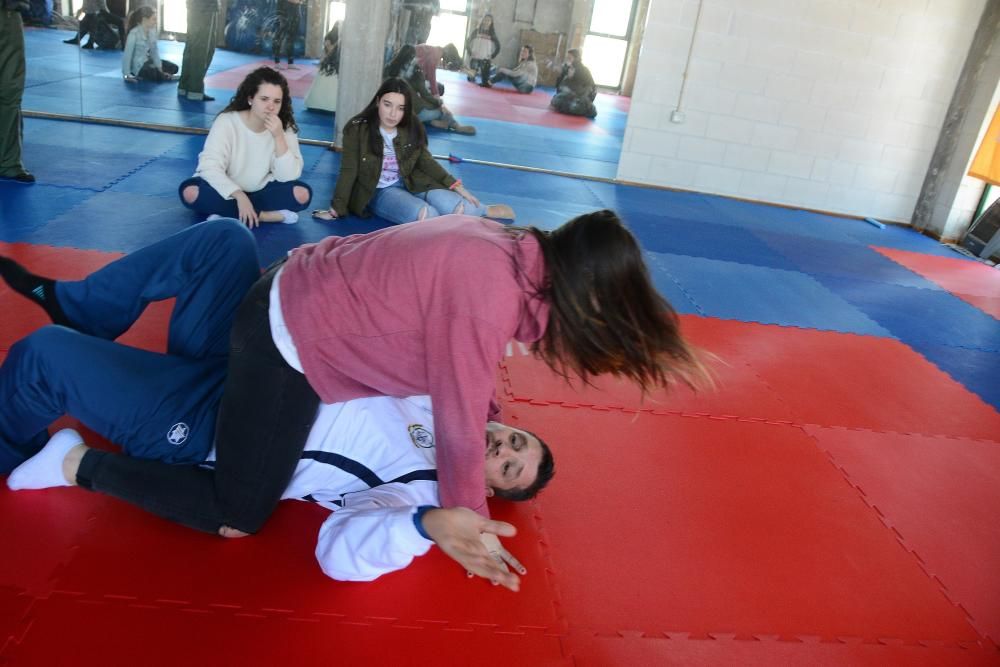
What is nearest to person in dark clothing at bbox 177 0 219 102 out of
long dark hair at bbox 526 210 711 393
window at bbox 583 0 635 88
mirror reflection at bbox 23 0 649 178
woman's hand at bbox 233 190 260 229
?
mirror reflection at bbox 23 0 649 178

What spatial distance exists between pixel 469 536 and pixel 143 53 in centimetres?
658

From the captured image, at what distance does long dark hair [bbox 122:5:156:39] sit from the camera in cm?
627

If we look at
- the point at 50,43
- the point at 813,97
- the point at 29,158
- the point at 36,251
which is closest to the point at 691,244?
the point at 813,97

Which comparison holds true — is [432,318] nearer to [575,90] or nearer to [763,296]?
[763,296]

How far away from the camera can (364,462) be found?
2354 millimetres

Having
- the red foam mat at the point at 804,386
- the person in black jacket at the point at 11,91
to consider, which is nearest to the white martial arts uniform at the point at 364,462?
the red foam mat at the point at 804,386

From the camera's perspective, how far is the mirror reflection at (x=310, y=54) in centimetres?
639

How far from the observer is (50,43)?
252 inches

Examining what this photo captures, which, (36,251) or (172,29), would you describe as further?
(172,29)

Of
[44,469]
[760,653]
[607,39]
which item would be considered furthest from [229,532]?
[607,39]

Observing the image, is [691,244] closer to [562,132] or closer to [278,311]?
[562,132]

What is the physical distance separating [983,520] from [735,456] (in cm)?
102

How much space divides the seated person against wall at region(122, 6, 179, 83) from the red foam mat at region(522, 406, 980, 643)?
216 inches

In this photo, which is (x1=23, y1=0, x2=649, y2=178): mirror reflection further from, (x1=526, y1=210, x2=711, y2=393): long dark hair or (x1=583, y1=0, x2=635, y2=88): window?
(x1=526, y1=210, x2=711, y2=393): long dark hair
